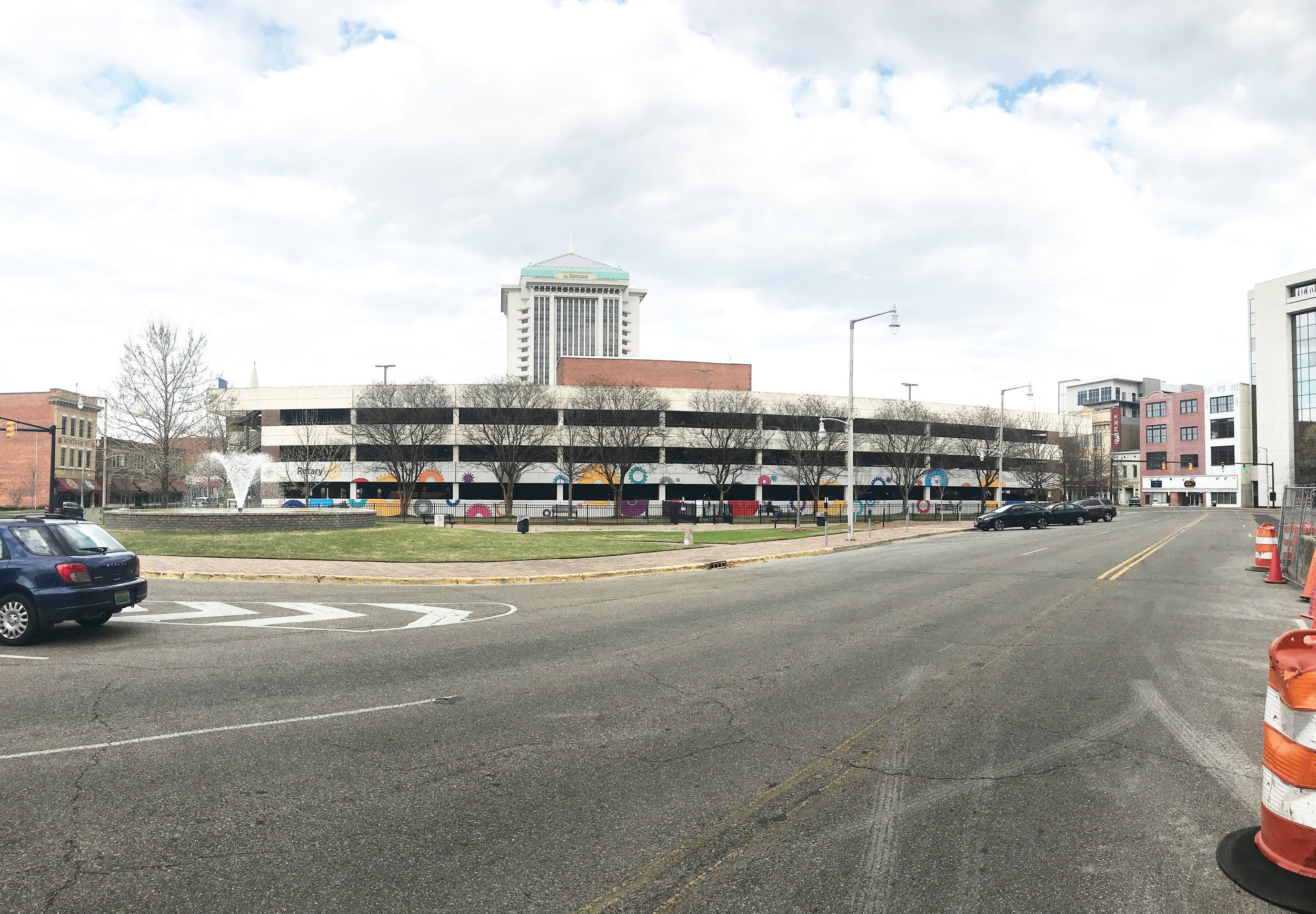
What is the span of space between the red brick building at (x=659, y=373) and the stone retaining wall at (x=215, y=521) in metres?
53.8

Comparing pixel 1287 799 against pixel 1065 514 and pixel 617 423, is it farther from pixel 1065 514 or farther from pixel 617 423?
pixel 617 423

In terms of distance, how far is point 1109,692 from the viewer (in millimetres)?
7418

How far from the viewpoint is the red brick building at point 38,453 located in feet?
249

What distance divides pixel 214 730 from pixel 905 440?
65.4 metres

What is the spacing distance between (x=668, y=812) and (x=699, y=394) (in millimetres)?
65463

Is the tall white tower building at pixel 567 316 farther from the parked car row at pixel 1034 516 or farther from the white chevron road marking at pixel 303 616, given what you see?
the white chevron road marking at pixel 303 616

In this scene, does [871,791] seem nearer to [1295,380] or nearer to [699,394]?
[699,394]

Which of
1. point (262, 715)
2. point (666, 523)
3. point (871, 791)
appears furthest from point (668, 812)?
point (666, 523)

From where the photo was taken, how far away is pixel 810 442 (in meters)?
65.8

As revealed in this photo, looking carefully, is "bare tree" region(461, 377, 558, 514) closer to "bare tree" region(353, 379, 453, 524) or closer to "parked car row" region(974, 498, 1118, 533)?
"bare tree" region(353, 379, 453, 524)

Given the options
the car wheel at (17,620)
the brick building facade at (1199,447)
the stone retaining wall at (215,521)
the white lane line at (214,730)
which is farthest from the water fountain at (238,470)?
the brick building facade at (1199,447)

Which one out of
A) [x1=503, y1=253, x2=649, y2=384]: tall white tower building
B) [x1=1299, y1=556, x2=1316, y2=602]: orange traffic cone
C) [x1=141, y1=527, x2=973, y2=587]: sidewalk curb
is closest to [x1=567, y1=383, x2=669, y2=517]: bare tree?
[x1=141, y1=527, x2=973, y2=587]: sidewalk curb

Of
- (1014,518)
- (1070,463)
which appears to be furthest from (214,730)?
(1070,463)

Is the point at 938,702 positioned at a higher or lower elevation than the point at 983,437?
lower
